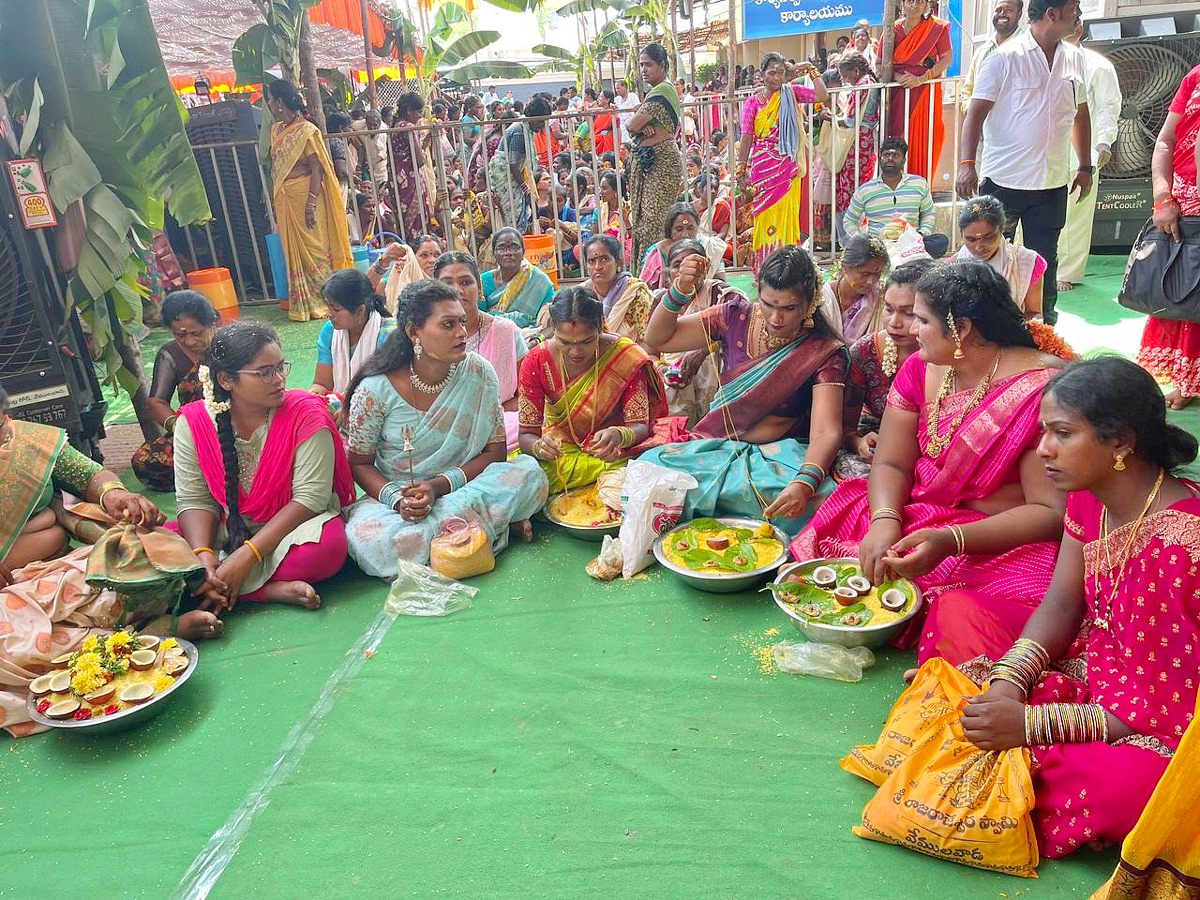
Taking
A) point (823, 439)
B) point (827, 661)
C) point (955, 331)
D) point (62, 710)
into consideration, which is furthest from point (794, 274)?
point (62, 710)

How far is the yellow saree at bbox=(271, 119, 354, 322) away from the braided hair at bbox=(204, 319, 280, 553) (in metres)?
5.33

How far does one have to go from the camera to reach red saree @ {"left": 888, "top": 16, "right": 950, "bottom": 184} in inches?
294

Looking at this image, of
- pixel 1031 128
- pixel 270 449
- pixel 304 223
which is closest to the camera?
pixel 270 449

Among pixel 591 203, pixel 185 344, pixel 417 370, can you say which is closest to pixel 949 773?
pixel 417 370

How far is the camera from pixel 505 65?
1320cm

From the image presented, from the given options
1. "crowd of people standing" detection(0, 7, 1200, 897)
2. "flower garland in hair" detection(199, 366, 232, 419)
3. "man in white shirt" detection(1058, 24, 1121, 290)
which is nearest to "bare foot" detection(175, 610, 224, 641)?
"crowd of people standing" detection(0, 7, 1200, 897)

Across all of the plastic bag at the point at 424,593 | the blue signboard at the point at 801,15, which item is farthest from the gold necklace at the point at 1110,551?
the blue signboard at the point at 801,15

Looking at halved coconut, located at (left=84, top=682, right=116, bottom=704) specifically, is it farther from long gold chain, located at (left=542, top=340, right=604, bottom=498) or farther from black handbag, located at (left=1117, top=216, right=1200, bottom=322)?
black handbag, located at (left=1117, top=216, right=1200, bottom=322)

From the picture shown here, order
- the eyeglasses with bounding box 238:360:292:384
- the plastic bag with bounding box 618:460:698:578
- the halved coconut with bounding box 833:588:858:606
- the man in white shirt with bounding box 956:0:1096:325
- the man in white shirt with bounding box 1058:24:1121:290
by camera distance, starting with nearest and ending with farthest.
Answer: the halved coconut with bounding box 833:588:858:606
the eyeglasses with bounding box 238:360:292:384
the plastic bag with bounding box 618:460:698:578
the man in white shirt with bounding box 956:0:1096:325
the man in white shirt with bounding box 1058:24:1121:290

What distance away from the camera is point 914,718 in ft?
7.18

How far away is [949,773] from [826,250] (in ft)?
24.1

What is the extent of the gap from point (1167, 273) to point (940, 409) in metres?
2.35

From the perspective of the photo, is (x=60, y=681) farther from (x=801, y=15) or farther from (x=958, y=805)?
(x=801, y=15)

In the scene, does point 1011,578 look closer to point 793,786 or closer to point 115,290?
point 793,786
